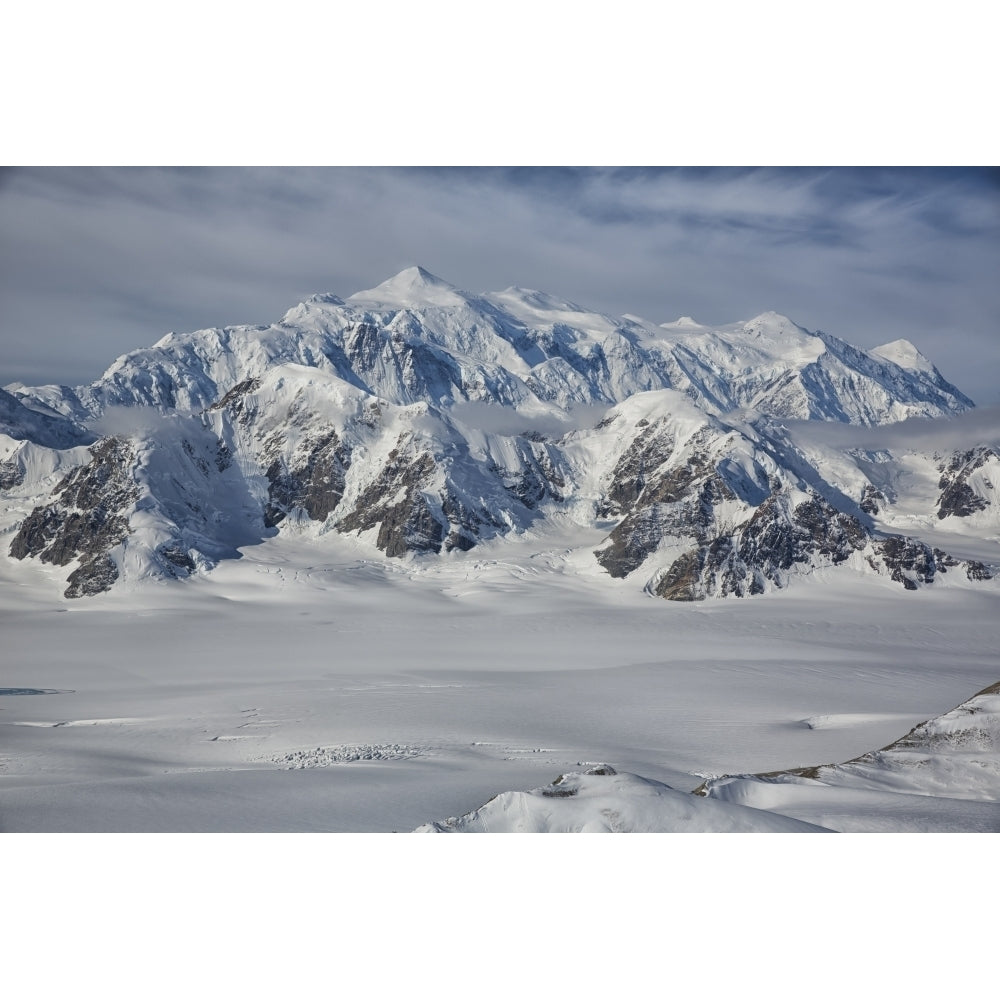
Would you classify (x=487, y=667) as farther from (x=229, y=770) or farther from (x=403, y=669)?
(x=229, y=770)

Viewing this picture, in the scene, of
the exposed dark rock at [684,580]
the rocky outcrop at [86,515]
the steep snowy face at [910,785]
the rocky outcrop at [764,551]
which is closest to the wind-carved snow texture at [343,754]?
the steep snowy face at [910,785]

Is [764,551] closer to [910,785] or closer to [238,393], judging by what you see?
[910,785]

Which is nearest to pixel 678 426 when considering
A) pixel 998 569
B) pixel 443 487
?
pixel 443 487

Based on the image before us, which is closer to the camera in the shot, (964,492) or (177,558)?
(177,558)

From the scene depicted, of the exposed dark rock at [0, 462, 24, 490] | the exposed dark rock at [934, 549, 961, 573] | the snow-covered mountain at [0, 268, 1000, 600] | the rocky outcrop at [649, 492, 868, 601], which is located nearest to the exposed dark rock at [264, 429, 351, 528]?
the snow-covered mountain at [0, 268, 1000, 600]

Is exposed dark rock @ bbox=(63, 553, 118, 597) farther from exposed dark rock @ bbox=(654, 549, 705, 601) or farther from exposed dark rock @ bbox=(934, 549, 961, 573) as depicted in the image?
exposed dark rock @ bbox=(934, 549, 961, 573)

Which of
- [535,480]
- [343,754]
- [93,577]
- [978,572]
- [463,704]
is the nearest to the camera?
[343,754]

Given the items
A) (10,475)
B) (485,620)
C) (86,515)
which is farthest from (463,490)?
(10,475)

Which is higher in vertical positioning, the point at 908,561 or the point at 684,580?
the point at 908,561

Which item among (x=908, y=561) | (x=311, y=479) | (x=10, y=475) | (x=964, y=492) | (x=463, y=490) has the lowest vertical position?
(x=908, y=561)

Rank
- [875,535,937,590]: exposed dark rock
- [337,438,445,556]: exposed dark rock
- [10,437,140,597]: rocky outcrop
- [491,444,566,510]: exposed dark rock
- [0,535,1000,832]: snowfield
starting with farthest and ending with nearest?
[491,444,566,510]: exposed dark rock, [337,438,445,556]: exposed dark rock, [10,437,140,597]: rocky outcrop, [875,535,937,590]: exposed dark rock, [0,535,1000,832]: snowfield

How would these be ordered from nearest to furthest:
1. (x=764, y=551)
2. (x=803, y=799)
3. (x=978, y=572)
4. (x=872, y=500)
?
(x=803, y=799) → (x=978, y=572) → (x=764, y=551) → (x=872, y=500)
